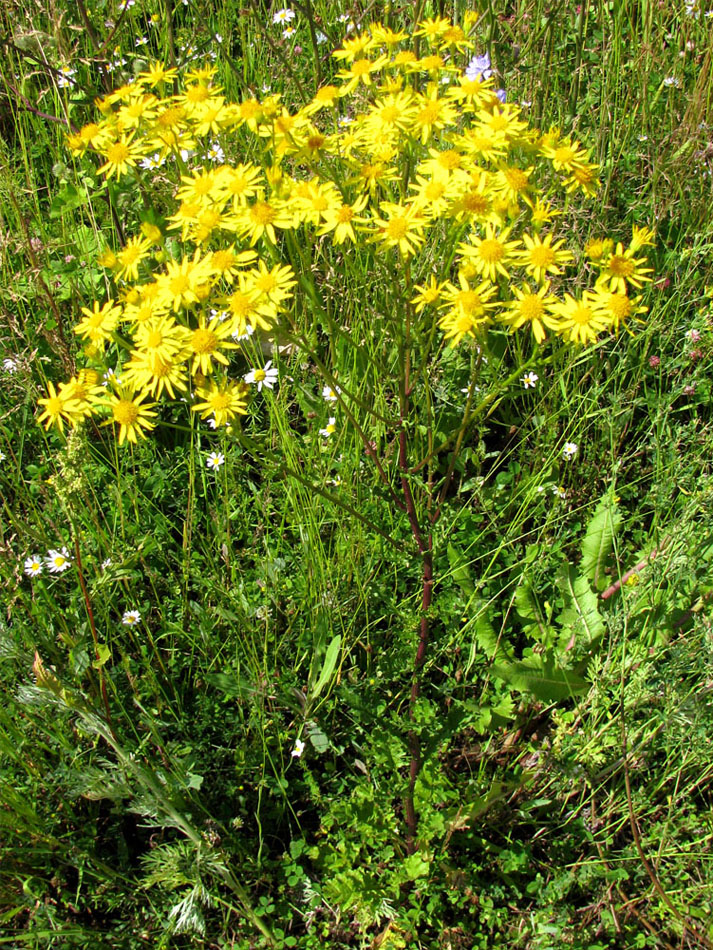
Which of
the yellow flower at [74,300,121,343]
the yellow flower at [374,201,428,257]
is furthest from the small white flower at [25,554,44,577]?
the yellow flower at [374,201,428,257]

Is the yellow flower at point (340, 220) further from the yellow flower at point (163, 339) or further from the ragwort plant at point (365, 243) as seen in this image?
the yellow flower at point (163, 339)

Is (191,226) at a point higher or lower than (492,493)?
higher

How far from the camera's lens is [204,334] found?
1.43 meters

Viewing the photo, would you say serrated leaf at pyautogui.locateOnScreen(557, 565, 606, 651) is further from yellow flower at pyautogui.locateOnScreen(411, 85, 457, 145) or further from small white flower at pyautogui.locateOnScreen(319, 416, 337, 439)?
yellow flower at pyautogui.locateOnScreen(411, 85, 457, 145)

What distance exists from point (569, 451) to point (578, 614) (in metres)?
0.55

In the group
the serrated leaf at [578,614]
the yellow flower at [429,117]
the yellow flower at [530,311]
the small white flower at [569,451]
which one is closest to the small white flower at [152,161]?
the yellow flower at [429,117]

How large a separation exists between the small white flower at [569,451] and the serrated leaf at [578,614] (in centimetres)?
37

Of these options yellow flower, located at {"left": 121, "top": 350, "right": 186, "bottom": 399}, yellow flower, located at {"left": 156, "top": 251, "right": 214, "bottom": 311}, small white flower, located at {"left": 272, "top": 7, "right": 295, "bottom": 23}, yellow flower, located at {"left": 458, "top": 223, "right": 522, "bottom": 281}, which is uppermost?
small white flower, located at {"left": 272, "top": 7, "right": 295, "bottom": 23}

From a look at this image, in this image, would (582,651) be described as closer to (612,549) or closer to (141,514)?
(612,549)

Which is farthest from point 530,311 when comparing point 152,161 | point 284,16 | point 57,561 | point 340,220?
point 284,16

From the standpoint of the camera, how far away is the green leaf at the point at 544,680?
1.71 m

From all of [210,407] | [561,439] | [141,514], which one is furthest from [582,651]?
[141,514]

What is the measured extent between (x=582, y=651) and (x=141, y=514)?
1.35 m

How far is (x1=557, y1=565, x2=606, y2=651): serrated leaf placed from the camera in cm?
189
